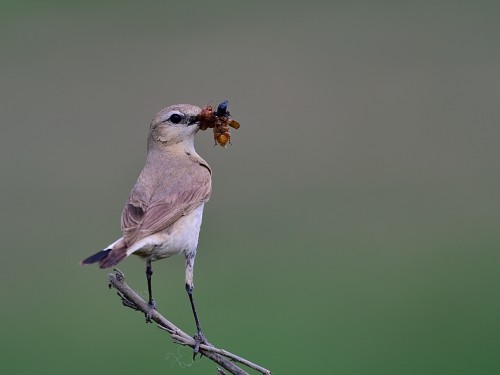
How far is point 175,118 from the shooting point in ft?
21.7

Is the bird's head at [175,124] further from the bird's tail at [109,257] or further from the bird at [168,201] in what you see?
the bird's tail at [109,257]

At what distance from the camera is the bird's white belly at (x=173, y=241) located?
5.50m

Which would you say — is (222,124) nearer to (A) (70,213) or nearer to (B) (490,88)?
(A) (70,213)

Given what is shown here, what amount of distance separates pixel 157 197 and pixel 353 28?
21.2 meters

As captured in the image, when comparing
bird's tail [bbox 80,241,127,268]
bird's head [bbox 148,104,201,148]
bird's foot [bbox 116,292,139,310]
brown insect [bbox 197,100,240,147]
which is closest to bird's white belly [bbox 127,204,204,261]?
bird's tail [bbox 80,241,127,268]

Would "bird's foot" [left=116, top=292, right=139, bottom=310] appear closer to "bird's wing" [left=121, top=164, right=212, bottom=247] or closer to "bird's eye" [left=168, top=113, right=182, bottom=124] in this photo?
"bird's wing" [left=121, top=164, right=212, bottom=247]

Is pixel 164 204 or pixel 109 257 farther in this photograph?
pixel 164 204

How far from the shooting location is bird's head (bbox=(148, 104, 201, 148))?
6590 mm

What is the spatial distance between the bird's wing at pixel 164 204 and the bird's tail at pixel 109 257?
0.57ft

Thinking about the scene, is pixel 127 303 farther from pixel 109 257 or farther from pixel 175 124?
pixel 175 124

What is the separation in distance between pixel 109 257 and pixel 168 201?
1.08 m

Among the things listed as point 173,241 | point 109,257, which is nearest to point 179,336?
point 109,257

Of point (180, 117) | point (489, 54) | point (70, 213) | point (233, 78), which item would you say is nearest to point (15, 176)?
point (70, 213)

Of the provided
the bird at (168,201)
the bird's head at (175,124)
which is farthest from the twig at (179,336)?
the bird's head at (175,124)
